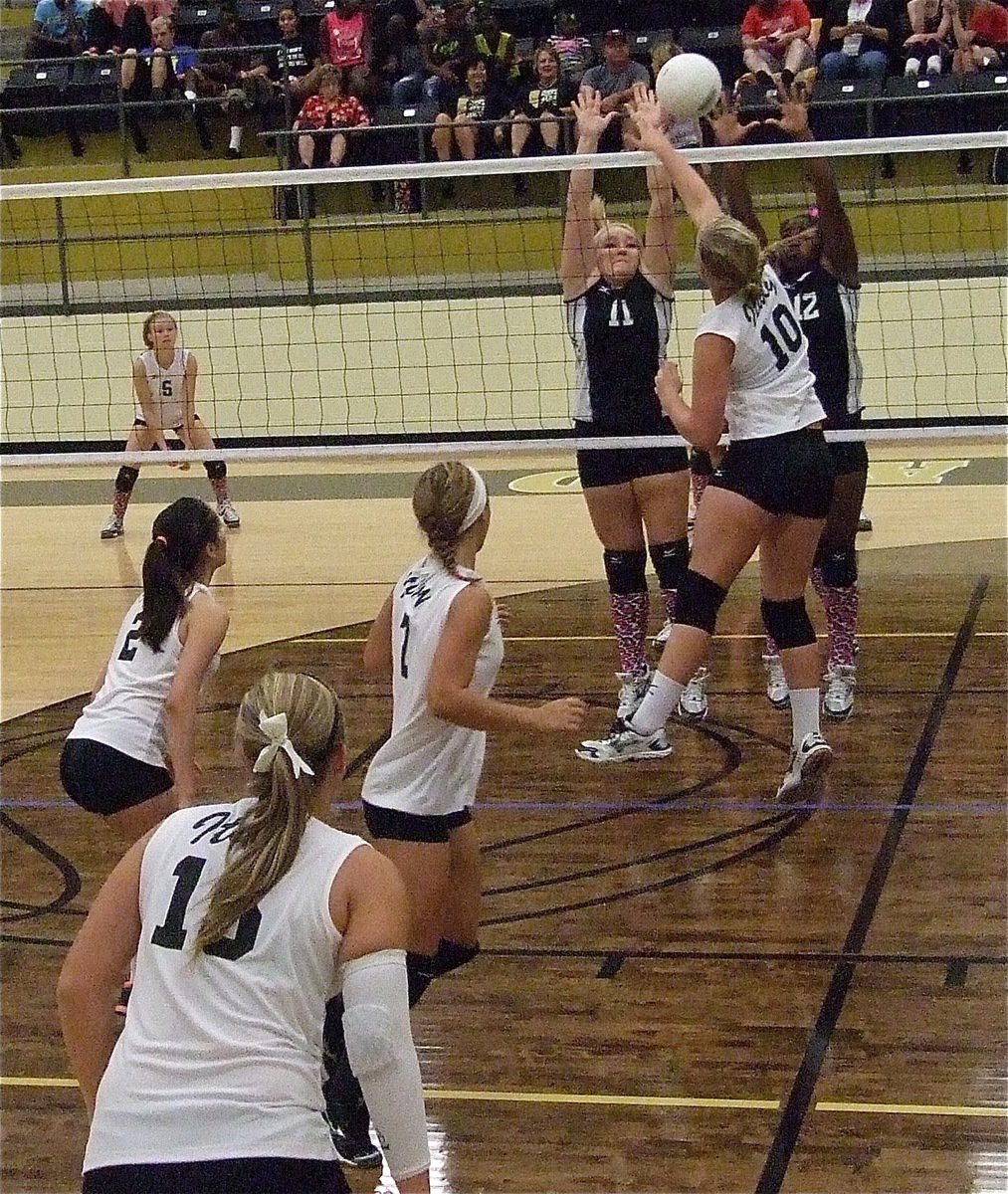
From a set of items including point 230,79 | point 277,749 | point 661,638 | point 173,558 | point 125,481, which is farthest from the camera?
point 230,79

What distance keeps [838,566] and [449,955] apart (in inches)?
119

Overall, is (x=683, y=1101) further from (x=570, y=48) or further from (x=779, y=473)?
(x=570, y=48)

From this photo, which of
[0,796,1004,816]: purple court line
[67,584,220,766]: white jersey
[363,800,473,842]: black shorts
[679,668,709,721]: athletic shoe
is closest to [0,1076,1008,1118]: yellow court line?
[363,800,473,842]: black shorts

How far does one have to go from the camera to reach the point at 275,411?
13.1 meters

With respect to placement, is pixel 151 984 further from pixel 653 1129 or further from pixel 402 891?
pixel 653 1129

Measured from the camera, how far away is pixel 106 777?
430 cm

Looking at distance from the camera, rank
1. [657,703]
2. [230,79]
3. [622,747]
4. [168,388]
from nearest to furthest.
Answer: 1. [657,703]
2. [622,747]
3. [168,388]
4. [230,79]

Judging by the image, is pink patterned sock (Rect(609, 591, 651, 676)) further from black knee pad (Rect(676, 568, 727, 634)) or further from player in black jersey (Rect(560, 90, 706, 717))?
black knee pad (Rect(676, 568, 727, 634))

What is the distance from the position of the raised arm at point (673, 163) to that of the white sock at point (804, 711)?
1.46 meters

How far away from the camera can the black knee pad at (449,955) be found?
3791mm

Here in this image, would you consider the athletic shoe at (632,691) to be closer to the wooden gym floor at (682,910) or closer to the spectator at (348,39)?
the wooden gym floor at (682,910)

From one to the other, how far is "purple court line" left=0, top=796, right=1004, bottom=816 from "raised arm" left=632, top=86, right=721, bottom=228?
1818 mm

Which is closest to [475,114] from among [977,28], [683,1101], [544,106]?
[544,106]

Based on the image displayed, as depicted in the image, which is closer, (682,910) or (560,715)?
(560,715)
